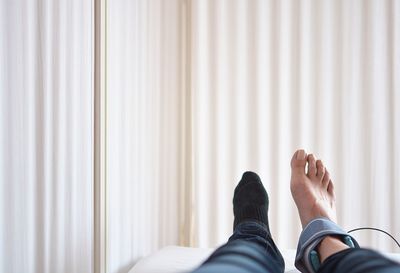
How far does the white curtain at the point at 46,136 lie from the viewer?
706 millimetres

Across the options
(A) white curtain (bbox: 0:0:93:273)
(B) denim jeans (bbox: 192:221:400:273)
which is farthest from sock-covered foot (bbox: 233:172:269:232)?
(A) white curtain (bbox: 0:0:93:273)

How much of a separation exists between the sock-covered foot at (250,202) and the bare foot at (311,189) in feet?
0.42

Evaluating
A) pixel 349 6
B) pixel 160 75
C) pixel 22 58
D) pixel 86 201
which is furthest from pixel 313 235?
pixel 349 6

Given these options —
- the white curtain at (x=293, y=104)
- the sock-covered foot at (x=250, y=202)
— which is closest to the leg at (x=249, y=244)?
the sock-covered foot at (x=250, y=202)

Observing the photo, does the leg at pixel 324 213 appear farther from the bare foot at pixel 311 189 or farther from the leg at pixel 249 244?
the leg at pixel 249 244

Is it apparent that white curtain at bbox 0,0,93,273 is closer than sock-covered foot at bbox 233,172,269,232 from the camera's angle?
Yes

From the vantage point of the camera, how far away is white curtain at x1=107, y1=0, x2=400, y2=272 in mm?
1451

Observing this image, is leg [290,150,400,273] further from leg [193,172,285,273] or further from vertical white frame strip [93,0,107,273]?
vertical white frame strip [93,0,107,273]

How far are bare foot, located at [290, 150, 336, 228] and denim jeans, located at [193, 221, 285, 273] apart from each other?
33 cm

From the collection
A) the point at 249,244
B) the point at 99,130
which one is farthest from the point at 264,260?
the point at 99,130

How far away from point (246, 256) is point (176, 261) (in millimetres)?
596

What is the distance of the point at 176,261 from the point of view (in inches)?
45.4

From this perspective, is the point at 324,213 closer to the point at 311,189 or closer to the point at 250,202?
the point at 311,189

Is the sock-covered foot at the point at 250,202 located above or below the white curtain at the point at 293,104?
below
